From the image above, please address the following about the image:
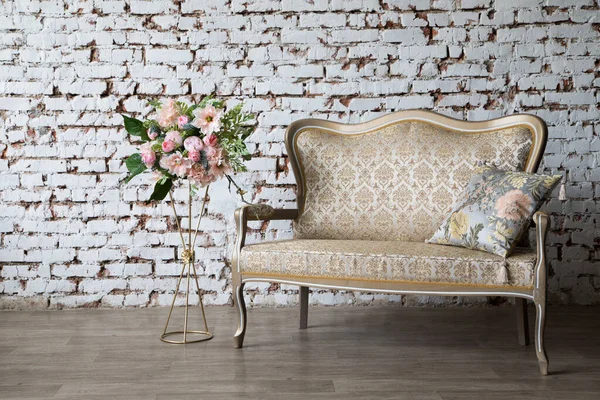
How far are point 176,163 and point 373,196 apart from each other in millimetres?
951

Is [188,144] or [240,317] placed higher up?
[188,144]

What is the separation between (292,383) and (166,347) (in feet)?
2.31

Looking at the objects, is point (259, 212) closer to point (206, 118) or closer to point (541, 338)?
point (206, 118)

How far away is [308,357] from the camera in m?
2.35

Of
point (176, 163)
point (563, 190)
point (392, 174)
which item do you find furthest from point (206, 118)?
point (563, 190)

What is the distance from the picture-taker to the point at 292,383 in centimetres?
203

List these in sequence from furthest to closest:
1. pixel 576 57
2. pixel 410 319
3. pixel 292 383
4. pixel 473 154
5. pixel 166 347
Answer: pixel 576 57
pixel 410 319
pixel 473 154
pixel 166 347
pixel 292 383

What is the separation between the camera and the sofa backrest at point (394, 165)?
2779 millimetres

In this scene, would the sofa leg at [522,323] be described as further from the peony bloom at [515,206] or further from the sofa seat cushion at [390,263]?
the peony bloom at [515,206]

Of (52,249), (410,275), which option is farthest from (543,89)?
(52,249)

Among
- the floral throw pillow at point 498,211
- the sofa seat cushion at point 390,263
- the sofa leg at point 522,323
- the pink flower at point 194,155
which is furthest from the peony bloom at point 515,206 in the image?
the pink flower at point 194,155

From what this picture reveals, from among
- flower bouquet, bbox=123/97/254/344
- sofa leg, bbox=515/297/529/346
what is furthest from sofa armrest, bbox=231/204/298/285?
sofa leg, bbox=515/297/529/346

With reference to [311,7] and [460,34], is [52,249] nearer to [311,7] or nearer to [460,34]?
[311,7]

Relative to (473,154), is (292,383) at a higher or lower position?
lower
